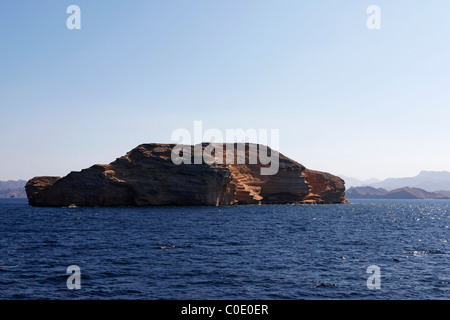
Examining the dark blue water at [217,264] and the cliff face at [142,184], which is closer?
the dark blue water at [217,264]

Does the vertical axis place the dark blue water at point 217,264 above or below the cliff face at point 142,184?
below

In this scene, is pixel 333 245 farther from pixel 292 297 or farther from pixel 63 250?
pixel 63 250

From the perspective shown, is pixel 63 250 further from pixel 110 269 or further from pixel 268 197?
pixel 268 197

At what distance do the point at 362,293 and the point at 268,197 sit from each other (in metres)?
121

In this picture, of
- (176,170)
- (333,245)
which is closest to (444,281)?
(333,245)

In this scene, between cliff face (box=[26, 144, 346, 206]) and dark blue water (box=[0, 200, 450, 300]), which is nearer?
dark blue water (box=[0, 200, 450, 300])

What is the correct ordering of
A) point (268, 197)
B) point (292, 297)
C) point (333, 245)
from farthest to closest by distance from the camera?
point (268, 197) → point (333, 245) → point (292, 297)

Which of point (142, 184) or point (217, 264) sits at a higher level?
point (142, 184)

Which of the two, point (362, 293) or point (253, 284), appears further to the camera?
point (253, 284)

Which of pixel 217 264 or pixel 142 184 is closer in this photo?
pixel 217 264

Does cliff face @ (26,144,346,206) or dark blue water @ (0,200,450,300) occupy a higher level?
cliff face @ (26,144,346,206)
